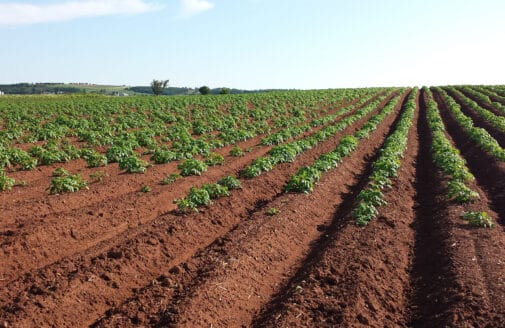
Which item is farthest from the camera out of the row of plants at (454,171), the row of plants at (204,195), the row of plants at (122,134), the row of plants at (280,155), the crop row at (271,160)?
the row of plants at (122,134)

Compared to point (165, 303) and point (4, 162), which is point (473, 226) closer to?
point (165, 303)

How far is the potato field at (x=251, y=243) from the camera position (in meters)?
6.44

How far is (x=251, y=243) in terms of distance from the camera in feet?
28.7

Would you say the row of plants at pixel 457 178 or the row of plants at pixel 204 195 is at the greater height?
the row of plants at pixel 204 195

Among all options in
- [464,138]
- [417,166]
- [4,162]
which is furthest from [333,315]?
→ [464,138]

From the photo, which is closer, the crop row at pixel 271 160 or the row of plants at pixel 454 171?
the crop row at pixel 271 160

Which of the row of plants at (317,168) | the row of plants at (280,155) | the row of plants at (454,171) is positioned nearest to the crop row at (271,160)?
the row of plants at (280,155)

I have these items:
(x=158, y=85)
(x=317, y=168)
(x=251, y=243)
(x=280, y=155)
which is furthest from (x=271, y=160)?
(x=158, y=85)

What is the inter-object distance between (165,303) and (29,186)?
891 centimetres

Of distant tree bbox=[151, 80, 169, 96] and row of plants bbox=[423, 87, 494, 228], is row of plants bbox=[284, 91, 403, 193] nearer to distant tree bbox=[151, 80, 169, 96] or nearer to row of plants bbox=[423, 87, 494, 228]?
row of plants bbox=[423, 87, 494, 228]

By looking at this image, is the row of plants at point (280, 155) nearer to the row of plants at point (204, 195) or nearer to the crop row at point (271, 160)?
the crop row at point (271, 160)

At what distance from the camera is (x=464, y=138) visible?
23750mm

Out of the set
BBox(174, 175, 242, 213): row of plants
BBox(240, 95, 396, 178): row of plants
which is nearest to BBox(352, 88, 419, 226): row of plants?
BBox(240, 95, 396, 178): row of plants

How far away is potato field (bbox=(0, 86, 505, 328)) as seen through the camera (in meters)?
6.44
